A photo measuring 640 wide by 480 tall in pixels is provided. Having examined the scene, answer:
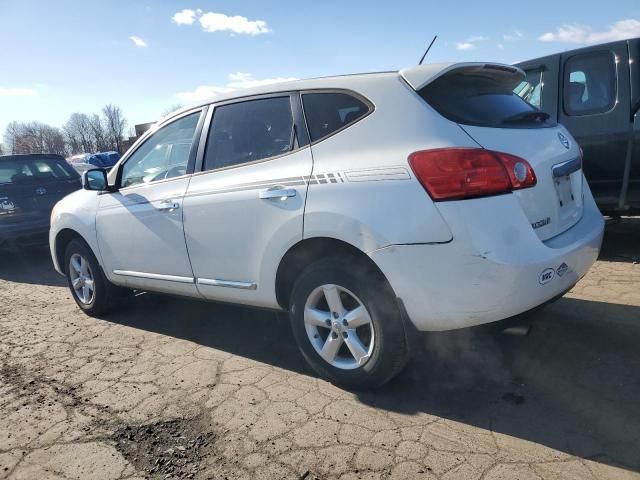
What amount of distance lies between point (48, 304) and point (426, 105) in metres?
4.64

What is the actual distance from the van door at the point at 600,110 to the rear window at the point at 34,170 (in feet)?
24.1

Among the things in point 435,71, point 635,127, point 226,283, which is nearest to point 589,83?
point 635,127

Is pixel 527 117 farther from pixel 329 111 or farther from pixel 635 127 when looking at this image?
pixel 635 127

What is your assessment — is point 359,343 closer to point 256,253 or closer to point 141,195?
point 256,253

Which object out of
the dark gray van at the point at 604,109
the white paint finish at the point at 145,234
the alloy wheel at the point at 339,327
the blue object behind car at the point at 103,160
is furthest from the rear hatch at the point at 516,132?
the blue object behind car at the point at 103,160

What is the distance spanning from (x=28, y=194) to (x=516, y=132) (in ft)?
23.9

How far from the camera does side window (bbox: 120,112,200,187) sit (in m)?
3.71

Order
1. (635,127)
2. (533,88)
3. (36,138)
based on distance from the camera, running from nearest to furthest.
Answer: (635,127)
(533,88)
(36,138)

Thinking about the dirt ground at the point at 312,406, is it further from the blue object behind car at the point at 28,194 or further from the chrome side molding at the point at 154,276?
the blue object behind car at the point at 28,194

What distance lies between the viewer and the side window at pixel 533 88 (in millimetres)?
5418

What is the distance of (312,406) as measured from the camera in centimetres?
284

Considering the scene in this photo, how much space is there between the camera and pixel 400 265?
2.49 meters

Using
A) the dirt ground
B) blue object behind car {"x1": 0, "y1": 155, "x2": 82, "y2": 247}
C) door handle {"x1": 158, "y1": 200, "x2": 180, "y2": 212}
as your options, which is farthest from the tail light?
blue object behind car {"x1": 0, "y1": 155, "x2": 82, "y2": 247}

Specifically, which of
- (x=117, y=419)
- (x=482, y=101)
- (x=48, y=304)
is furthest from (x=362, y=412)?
(x=48, y=304)
